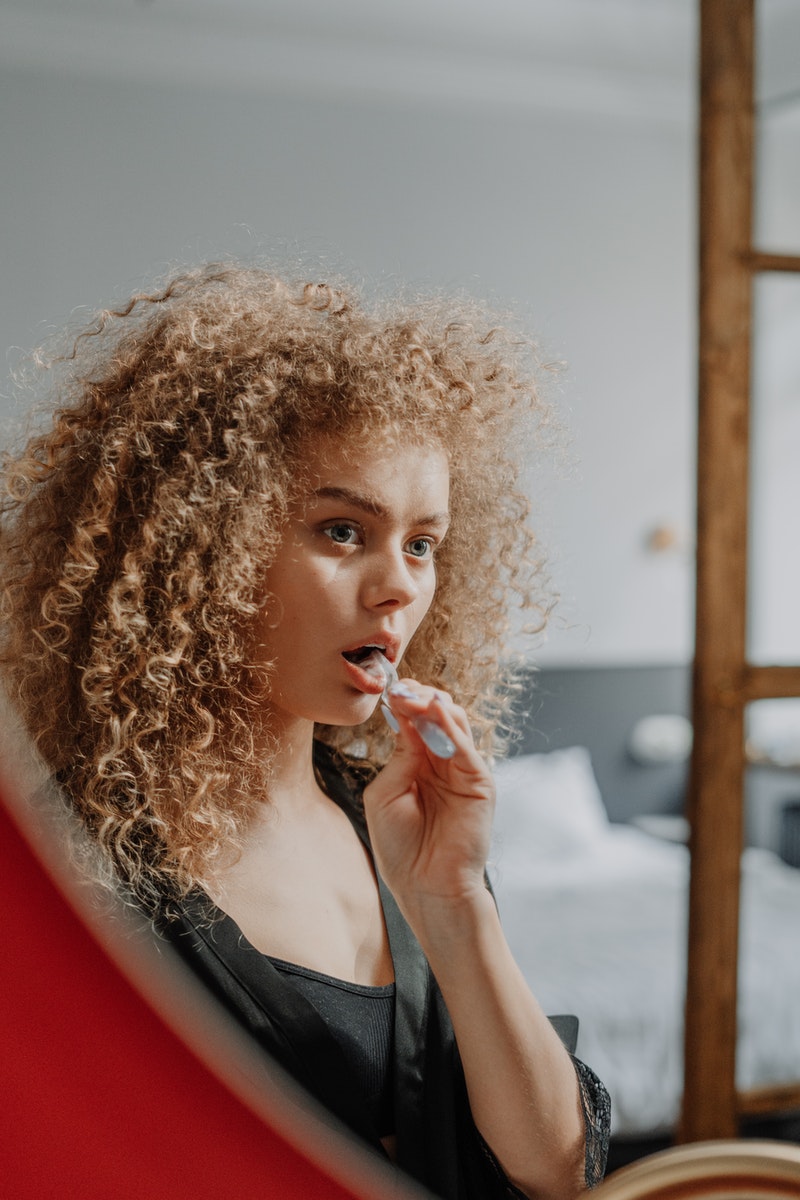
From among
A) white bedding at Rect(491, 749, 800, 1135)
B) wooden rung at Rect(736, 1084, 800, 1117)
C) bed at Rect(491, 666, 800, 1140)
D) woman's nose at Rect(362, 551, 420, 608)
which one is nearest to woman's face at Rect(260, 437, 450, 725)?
woman's nose at Rect(362, 551, 420, 608)

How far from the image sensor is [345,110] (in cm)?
68

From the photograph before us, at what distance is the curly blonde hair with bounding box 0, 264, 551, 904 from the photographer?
521 mm

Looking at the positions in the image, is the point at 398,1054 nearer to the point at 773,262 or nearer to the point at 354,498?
the point at 354,498

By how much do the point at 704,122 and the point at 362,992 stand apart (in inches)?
31.6

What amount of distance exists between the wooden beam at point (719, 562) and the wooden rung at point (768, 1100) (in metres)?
0.02

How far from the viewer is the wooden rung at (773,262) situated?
99cm

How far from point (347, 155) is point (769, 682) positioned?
62 centimetres

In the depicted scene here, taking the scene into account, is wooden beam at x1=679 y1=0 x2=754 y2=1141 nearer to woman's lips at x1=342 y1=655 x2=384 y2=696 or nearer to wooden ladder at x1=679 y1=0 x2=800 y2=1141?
wooden ladder at x1=679 y1=0 x2=800 y2=1141

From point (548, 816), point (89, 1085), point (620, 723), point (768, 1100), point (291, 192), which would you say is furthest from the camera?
point (620, 723)

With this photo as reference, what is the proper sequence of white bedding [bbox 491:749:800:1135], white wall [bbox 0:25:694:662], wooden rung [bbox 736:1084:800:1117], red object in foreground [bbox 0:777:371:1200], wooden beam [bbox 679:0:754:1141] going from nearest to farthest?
red object in foreground [bbox 0:777:371:1200], white wall [bbox 0:25:694:662], wooden beam [bbox 679:0:754:1141], wooden rung [bbox 736:1084:800:1117], white bedding [bbox 491:749:800:1135]

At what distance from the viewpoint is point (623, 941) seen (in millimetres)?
2236

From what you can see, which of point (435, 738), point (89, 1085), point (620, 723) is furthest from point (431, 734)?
point (620, 723)

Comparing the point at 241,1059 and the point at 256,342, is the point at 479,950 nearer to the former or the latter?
the point at 241,1059

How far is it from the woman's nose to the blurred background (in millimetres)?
159
